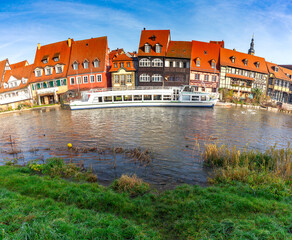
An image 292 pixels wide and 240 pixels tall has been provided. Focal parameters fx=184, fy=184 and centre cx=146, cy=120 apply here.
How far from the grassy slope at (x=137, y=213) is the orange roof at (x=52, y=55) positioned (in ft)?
141

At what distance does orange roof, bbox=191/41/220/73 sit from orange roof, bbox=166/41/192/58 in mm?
2172

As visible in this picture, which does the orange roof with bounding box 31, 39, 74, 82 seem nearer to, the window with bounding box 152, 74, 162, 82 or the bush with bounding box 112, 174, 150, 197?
the window with bounding box 152, 74, 162, 82

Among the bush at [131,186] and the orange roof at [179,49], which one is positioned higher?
the orange roof at [179,49]

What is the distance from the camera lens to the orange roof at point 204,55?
1786 inches

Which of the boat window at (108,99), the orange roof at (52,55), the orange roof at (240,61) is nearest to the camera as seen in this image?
the boat window at (108,99)

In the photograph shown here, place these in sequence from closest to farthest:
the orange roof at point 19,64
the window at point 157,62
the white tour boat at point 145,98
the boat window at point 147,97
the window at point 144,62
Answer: the white tour boat at point 145,98 → the boat window at point 147,97 → the window at point 144,62 → the window at point 157,62 → the orange roof at point 19,64

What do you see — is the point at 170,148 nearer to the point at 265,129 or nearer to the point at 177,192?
the point at 177,192

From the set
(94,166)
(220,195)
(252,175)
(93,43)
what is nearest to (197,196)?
(220,195)

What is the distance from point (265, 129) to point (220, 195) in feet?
56.4

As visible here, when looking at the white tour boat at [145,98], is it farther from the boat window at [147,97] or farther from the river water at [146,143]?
the river water at [146,143]

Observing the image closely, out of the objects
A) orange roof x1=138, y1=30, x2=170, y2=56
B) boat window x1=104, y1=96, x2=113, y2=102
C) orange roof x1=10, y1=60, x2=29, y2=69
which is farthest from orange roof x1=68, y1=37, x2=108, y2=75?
orange roof x1=10, y1=60, x2=29, y2=69

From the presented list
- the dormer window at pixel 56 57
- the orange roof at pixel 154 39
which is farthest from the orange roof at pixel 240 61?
the dormer window at pixel 56 57

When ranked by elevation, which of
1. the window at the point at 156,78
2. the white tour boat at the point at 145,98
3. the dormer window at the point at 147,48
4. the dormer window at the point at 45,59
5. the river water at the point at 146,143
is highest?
the dormer window at the point at 147,48

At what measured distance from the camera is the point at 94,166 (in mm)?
10445
